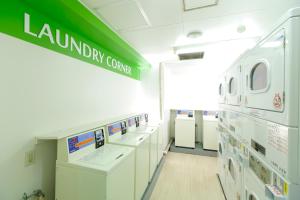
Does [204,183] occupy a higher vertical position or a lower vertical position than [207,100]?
lower

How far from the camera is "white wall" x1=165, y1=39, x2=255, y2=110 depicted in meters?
3.85

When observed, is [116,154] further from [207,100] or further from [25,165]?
[207,100]

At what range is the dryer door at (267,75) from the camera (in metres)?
0.76

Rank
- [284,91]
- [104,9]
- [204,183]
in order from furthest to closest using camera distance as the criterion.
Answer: [204,183] → [104,9] → [284,91]

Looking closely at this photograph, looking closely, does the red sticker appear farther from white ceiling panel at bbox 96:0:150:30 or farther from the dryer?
white ceiling panel at bbox 96:0:150:30

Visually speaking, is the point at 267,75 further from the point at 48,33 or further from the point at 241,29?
the point at 48,33

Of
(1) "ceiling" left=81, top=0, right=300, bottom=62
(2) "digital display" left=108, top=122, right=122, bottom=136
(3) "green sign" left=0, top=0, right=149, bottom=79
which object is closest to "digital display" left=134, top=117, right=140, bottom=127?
(2) "digital display" left=108, top=122, right=122, bottom=136

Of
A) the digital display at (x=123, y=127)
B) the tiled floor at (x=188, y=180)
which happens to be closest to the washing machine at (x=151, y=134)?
the digital display at (x=123, y=127)

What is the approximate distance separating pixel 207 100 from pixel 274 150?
144 inches

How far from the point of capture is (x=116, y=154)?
145cm

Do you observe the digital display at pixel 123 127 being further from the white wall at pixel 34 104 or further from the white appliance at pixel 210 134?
the white appliance at pixel 210 134

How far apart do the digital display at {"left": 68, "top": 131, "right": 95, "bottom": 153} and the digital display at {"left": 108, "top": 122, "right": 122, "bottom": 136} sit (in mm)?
310

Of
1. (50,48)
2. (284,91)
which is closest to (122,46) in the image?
(50,48)

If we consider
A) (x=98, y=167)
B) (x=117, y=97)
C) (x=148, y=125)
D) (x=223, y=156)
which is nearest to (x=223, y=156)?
(x=223, y=156)
